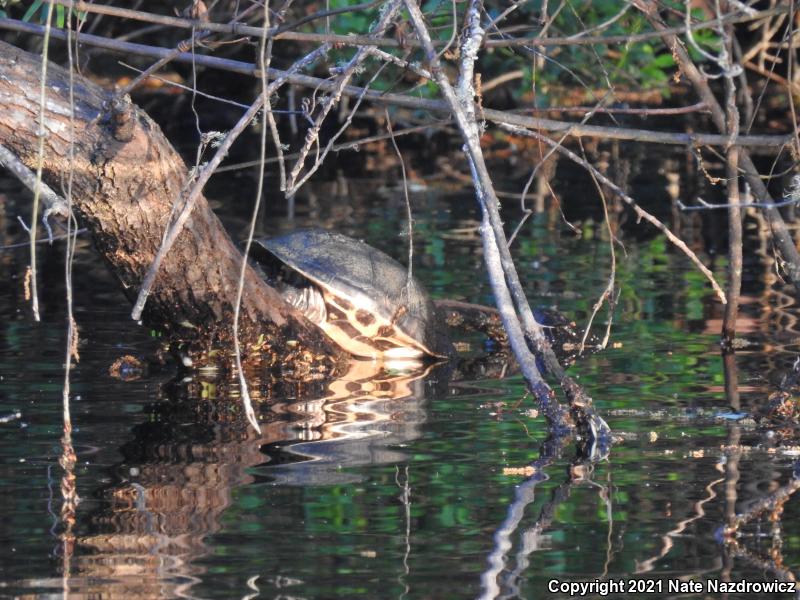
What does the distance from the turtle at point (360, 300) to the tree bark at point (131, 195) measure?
0.58m

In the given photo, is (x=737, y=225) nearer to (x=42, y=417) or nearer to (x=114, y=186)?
(x=114, y=186)

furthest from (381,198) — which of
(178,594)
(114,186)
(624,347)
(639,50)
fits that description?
(178,594)

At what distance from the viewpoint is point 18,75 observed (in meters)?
4.87

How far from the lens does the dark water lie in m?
3.25

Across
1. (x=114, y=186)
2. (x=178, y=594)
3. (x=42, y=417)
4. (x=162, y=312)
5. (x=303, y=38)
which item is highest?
(x=303, y=38)

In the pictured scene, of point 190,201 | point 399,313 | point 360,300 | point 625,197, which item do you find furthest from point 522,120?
point 360,300

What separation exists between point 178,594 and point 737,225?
3.71m

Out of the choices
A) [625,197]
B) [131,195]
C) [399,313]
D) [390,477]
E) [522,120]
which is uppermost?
[522,120]

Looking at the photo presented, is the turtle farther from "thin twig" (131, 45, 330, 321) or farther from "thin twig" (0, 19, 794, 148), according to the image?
"thin twig" (131, 45, 330, 321)

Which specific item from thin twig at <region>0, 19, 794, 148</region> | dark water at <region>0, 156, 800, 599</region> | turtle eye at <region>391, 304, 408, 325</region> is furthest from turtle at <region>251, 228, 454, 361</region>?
thin twig at <region>0, 19, 794, 148</region>

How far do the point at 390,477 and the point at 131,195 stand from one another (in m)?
1.73

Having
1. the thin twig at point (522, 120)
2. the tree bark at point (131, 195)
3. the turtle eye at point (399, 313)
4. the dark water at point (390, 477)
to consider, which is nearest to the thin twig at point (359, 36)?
the thin twig at point (522, 120)

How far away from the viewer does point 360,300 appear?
6.36 metres

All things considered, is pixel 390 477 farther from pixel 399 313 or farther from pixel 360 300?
pixel 360 300
